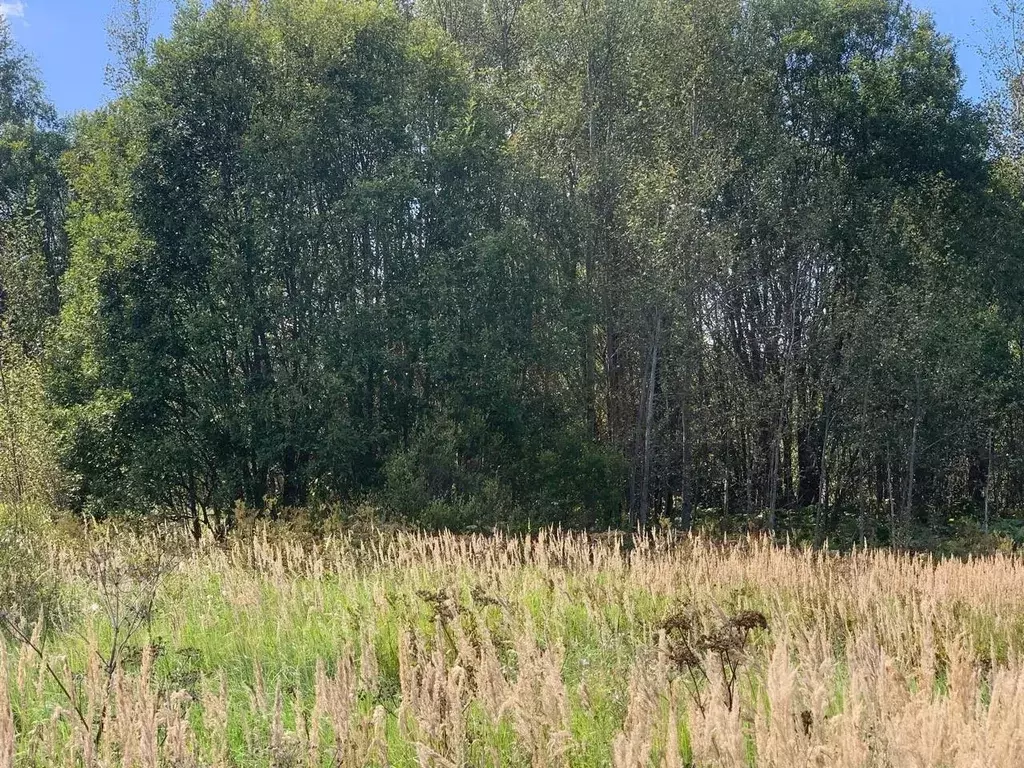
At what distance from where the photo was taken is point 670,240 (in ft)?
57.1

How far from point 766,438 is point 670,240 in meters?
5.61

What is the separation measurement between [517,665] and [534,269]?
43.5 feet

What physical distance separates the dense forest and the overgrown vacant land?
21.0 feet

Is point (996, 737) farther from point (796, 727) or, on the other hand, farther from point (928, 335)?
point (928, 335)

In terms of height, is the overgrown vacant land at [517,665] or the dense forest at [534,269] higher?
the dense forest at [534,269]

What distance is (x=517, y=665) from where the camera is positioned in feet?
15.8

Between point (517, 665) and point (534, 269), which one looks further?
point (534, 269)

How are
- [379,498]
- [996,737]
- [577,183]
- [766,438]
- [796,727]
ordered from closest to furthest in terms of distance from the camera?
[996,737] < [796,727] < [379,498] < [577,183] < [766,438]

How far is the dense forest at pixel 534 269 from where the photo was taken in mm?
16594

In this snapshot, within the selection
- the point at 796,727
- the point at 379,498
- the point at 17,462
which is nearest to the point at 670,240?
the point at 379,498

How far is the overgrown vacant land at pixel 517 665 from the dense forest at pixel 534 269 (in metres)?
6.41

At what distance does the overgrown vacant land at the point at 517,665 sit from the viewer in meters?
2.50

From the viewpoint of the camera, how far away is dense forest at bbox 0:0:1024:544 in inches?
653

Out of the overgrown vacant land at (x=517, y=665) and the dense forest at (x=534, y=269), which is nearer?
the overgrown vacant land at (x=517, y=665)
